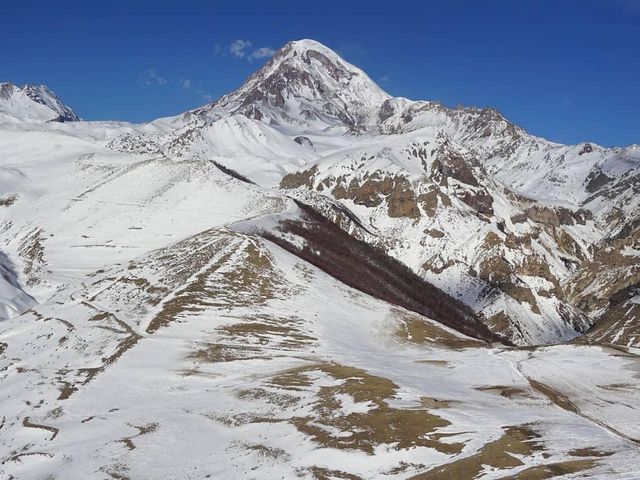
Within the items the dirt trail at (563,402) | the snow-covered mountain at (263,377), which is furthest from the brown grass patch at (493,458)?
the dirt trail at (563,402)

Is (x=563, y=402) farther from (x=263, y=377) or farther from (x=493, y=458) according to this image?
(x=263, y=377)

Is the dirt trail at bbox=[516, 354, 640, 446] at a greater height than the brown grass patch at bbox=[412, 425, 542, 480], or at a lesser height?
greater

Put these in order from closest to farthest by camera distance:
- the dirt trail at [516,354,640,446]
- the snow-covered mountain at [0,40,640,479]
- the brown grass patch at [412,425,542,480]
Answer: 1. the brown grass patch at [412,425,542,480]
2. the snow-covered mountain at [0,40,640,479]
3. the dirt trail at [516,354,640,446]

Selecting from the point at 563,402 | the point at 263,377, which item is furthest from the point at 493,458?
Answer: the point at 263,377

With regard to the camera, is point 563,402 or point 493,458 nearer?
point 493,458

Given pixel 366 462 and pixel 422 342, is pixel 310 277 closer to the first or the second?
pixel 422 342

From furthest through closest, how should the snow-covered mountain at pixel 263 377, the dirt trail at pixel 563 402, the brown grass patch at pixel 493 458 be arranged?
the dirt trail at pixel 563 402
the snow-covered mountain at pixel 263 377
the brown grass patch at pixel 493 458

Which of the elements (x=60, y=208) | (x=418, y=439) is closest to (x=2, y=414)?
(x=418, y=439)

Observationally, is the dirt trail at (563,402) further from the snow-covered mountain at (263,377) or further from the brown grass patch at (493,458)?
the brown grass patch at (493,458)

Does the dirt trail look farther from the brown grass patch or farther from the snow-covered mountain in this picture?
the brown grass patch

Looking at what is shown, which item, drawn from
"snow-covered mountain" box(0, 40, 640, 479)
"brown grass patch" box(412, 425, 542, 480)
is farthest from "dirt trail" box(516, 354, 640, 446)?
"brown grass patch" box(412, 425, 542, 480)

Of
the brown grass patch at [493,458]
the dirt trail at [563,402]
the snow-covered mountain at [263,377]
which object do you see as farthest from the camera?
the dirt trail at [563,402]

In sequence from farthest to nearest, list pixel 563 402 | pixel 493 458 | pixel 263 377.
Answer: pixel 263 377
pixel 563 402
pixel 493 458
